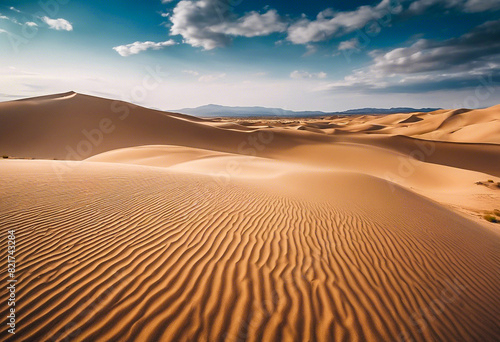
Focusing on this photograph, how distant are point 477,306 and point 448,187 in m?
14.8

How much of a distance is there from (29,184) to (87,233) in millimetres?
4279

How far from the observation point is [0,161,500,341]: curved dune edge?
258 cm

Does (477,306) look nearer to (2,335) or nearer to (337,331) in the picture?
(337,331)

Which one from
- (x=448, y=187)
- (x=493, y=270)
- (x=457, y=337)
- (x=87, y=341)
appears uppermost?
(x=87, y=341)

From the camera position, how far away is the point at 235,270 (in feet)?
11.1

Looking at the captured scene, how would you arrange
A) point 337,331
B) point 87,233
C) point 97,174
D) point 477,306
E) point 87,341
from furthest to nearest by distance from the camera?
point 97,174 → point 87,233 → point 477,306 → point 337,331 → point 87,341

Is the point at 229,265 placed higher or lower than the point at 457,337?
higher

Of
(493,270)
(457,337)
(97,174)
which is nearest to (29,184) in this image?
(97,174)

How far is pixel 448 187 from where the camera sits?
14.7 meters

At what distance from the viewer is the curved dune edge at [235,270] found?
2.58 meters

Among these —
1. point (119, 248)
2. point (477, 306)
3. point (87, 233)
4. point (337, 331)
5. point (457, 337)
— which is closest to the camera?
point (337, 331)

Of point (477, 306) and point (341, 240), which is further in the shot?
point (341, 240)

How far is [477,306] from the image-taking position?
11.4 ft

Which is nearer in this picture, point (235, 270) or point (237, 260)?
point (235, 270)
